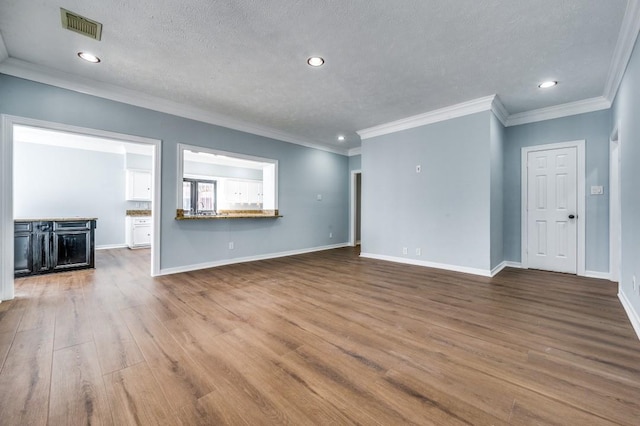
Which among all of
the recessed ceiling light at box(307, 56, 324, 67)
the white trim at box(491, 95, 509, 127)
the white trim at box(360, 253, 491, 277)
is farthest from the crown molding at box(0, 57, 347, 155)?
the white trim at box(491, 95, 509, 127)

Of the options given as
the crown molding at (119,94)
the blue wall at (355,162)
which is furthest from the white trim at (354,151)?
the crown molding at (119,94)

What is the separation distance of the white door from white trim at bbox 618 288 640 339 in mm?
1416

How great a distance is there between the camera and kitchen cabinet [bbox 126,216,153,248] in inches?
272

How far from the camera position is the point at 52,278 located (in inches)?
153

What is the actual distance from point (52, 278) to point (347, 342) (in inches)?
179

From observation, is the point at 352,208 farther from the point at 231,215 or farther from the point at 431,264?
the point at 231,215

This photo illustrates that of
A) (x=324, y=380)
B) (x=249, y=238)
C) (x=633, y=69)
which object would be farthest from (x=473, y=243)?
(x=249, y=238)

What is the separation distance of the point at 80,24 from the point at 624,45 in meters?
5.05

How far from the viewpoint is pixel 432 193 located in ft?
15.0

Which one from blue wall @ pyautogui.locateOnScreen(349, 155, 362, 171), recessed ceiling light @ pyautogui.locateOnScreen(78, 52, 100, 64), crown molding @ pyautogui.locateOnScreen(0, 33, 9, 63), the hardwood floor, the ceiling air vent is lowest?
the hardwood floor

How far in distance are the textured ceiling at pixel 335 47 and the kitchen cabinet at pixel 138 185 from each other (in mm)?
4306

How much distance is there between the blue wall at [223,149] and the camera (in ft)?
10.7

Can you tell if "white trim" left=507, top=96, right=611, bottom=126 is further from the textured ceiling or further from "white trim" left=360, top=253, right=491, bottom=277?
"white trim" left=360, top=253, right=491, bottom=277

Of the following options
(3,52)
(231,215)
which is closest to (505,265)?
(231,215)
